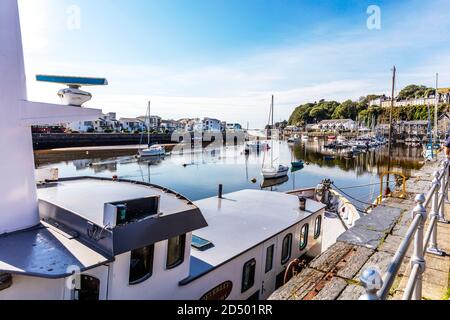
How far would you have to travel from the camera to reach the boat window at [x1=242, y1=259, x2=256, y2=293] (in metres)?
7.41

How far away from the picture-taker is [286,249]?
9.17 m

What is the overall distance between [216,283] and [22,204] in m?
4.33

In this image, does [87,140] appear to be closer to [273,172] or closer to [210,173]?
[210,173]

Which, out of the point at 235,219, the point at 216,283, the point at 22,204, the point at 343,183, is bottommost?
the point at 343,183

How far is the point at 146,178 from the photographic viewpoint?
133 feet

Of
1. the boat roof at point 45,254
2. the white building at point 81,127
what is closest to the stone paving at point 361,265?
the boat roof at point 45,254

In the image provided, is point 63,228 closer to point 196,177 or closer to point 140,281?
point 140,281

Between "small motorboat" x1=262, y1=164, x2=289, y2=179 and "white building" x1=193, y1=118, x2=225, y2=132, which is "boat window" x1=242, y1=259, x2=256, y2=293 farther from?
"white building" x1=193, y1=118, x2=225, y2=132

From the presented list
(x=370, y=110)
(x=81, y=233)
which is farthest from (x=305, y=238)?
(x=370, y=110)

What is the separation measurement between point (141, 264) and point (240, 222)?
4.65 m

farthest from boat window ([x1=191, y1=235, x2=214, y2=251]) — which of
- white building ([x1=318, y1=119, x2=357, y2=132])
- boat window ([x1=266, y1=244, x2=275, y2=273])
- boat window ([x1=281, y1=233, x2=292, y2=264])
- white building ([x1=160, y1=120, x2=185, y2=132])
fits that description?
white building ([x1=318, y1=119, x2=357, y2=132])
